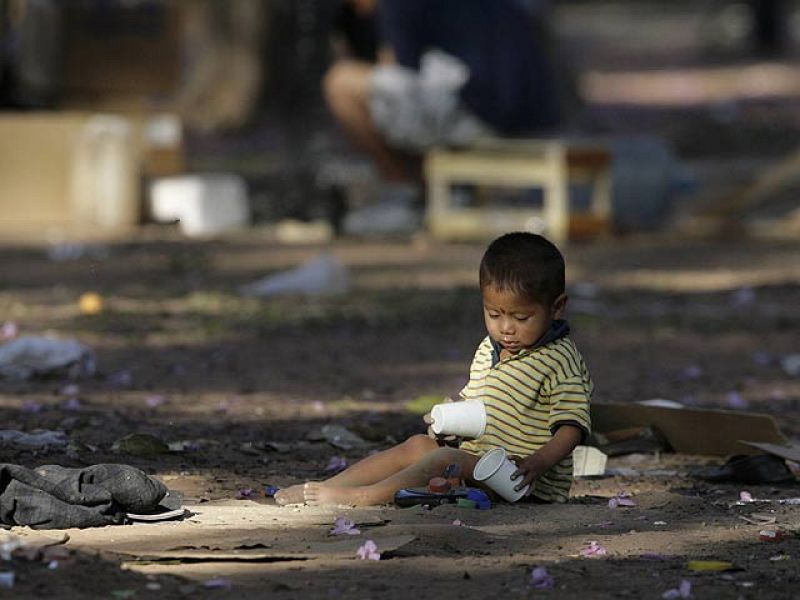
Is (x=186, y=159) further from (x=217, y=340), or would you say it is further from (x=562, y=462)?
(x=562, y=462)

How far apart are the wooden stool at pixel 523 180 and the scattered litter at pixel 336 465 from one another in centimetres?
731

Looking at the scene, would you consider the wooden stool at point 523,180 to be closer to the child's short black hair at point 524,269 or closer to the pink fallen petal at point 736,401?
the pink fallen petal at point 736,401

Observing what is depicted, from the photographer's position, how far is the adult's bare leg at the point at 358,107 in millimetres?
14273

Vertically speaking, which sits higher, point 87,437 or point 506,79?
point 506,79

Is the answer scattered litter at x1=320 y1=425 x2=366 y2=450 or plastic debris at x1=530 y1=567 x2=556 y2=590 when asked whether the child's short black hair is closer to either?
plastic debris at x1=530 y1=567 x2=556 y2=590

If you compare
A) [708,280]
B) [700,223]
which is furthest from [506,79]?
[708,280]

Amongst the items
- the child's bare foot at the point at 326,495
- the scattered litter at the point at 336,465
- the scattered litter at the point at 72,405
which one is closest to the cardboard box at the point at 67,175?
the scattered litter at the point at 72,405

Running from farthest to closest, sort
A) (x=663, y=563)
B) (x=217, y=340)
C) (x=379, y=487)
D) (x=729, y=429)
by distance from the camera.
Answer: (x=217, y=340) < (x=729, y=429) < (x=379, y=487) < (x=663, y=563)

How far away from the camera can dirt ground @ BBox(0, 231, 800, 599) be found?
4234mm

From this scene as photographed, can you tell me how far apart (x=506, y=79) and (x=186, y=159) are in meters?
5.50

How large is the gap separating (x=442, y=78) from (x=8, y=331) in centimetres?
570

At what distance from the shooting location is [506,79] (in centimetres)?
1425

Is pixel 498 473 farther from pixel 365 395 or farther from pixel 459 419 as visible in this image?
pixel 365 395

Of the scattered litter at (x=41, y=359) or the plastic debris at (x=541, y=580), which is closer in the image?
the plastic debris at (x=541, y=580)
